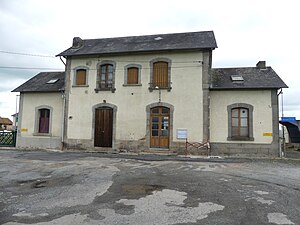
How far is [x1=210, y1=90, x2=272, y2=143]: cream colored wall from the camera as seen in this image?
12.5 m

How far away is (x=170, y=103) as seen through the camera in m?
13.2

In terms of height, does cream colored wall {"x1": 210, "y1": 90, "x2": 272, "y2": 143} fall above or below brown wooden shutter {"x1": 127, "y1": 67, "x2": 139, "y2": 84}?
below

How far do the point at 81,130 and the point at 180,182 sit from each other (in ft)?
31.4

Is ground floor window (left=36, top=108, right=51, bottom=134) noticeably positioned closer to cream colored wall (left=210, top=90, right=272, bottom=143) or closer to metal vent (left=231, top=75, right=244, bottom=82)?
cream colored wall (left=210, top=90, right=272, bottom=143)

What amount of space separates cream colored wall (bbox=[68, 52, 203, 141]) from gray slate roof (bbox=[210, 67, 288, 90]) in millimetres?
1543

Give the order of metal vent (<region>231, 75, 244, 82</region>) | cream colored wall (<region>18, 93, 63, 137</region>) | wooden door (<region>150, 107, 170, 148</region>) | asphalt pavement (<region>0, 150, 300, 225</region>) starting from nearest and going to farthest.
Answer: asphalt pavement (<region>0, 150, 300, 225</region>) < wooden door (<region>150, 107, 170, 148</region>) < metal vent (<region>231, 75, 244, 82</region>) < cream colored wall (<region>18, 93, 63, 137</region>)

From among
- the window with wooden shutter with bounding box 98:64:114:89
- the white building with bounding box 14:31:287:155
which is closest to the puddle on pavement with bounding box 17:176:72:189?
the white building with bounding box 14:31:287:155

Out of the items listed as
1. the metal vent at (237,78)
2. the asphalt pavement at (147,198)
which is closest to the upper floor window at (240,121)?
the metal vent at (237,78)

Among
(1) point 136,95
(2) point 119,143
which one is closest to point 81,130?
(2) point 119,143

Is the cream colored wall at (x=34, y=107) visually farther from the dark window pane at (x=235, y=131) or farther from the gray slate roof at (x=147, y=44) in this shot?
the dark window pane at (x=235, y=131)

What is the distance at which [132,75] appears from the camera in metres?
14.0

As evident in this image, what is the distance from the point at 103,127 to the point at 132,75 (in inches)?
143

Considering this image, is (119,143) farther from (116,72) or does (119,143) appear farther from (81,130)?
(116,72)

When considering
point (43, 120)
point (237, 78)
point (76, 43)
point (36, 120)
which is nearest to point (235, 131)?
point (237, 78)
